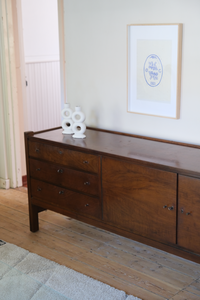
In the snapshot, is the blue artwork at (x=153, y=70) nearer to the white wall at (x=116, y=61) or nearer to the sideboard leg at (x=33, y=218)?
the white wall at (x=116, y=61)

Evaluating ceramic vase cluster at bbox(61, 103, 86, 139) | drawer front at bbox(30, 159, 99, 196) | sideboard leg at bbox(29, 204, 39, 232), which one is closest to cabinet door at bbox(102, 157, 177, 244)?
drawer front at bbox(30, 159, 99, 196)

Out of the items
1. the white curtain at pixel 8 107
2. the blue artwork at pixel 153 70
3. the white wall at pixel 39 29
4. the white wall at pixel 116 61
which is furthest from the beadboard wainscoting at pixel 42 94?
the blue artwork at pixel 153 70

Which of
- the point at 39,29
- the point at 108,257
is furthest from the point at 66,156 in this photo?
the point at 39,29

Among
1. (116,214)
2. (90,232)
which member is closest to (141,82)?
(116,214)

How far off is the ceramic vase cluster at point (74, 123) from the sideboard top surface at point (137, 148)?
0.15 feet

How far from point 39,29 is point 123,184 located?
93.0 inches

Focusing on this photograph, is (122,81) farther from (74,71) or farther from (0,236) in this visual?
(0,236)

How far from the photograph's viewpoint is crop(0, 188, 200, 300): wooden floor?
7.46 feet

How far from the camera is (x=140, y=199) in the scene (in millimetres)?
2240

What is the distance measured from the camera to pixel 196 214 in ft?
6.60

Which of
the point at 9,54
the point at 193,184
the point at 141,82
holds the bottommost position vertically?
the point at 193,184

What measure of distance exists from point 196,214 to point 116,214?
550 mm

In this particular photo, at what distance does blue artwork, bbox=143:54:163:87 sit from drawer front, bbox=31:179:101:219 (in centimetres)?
84

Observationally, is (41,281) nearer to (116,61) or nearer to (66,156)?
(66,156)
